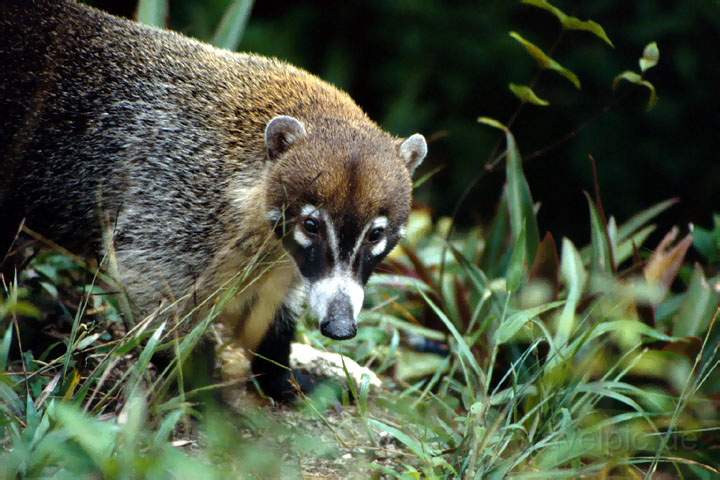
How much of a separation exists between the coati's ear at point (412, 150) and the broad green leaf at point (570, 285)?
861 mm

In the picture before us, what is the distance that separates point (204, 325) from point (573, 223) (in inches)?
228

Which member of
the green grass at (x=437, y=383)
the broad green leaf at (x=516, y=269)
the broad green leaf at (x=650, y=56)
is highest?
the broad green leaf at (x=650, y=56)

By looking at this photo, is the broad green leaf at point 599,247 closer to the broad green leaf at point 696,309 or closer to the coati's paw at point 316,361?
the broad green leaf at point 696,309

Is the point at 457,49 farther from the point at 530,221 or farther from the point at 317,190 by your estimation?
the point at 317,190

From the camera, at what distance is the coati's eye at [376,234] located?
3703 mm

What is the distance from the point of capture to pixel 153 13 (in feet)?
17.8

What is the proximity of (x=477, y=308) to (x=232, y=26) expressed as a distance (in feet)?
7.63

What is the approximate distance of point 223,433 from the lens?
8.11 feet

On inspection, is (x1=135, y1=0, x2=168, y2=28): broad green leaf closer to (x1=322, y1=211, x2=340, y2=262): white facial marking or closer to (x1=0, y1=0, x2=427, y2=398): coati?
(x1=0, y1=0, x2=427, y2=398): coati

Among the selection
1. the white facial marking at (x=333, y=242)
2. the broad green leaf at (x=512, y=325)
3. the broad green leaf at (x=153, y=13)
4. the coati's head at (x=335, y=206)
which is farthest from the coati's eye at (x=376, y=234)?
the broad green leaf at (x=153, y=13)

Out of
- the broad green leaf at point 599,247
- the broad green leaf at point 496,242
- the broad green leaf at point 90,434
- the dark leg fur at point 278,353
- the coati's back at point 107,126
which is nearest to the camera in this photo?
the broad green leaf at point 90,434

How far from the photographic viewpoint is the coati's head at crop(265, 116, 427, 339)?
3566mm

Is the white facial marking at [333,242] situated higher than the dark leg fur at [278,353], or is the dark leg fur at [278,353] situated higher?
the white facial marking at [333,242]

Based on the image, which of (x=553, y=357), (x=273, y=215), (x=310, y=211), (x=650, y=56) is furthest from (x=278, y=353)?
(x=650, y=56)
